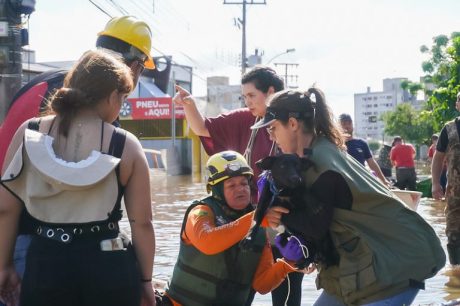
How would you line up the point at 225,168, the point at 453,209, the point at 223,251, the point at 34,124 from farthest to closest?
the point at 453,209
the point at 225,168
the point at 223,251
the point at 34,124

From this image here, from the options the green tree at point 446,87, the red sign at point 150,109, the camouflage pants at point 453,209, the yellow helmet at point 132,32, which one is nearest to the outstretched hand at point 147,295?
the yellow helmet at point 132,32

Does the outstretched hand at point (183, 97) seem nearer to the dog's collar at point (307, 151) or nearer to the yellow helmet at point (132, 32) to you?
the yellow helmet at point (132, 32)

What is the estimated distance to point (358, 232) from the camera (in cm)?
300

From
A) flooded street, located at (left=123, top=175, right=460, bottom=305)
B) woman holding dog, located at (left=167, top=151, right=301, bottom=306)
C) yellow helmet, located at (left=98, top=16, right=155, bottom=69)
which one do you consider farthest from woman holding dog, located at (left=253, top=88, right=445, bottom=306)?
flooded street, located at (left=123, top=175, right=460, bottom=305)

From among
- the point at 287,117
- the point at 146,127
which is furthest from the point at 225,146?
the point at 146,127

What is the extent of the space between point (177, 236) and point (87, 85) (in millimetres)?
7836

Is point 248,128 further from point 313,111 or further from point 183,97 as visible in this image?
point 313,111

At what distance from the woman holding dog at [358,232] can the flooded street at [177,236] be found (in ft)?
6.90

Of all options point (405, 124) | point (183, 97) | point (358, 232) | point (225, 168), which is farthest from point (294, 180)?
point (405, 124)

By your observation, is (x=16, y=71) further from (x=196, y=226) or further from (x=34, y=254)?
(x=34, y=254)

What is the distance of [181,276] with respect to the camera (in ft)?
13.4

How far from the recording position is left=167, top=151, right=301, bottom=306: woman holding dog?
12.7ft

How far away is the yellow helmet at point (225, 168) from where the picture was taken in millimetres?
4133

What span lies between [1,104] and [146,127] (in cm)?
3346
